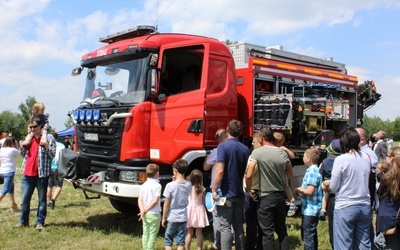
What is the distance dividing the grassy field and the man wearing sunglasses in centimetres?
31

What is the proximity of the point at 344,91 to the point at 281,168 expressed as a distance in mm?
5180

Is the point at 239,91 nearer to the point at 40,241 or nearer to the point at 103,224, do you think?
the point at 103,224

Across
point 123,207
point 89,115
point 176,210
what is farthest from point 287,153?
point 123,207

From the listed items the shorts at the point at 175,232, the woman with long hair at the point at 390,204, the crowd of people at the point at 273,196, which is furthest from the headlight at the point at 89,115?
the woman with long hair at the point at 390,204

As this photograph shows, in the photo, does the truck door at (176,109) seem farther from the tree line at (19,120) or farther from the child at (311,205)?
the tree line at (19,120)

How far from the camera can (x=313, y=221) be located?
16.9ft

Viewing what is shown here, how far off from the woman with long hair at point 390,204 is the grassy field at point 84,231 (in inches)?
76.2

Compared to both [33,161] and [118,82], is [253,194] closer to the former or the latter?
[118,82]

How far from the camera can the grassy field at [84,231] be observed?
6.13 m

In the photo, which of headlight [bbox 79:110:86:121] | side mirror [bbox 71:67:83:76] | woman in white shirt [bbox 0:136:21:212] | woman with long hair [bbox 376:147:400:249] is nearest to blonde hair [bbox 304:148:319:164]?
woman with long hair [bbox 376:147:400:249]

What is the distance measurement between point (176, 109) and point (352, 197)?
10.3 ft

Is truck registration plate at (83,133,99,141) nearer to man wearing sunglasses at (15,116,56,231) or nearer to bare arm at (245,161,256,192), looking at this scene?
man wearing sunglasses at (15,116,56,231)

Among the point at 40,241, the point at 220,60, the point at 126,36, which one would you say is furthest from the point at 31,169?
the point at 220,60

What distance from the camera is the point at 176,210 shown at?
519cm
